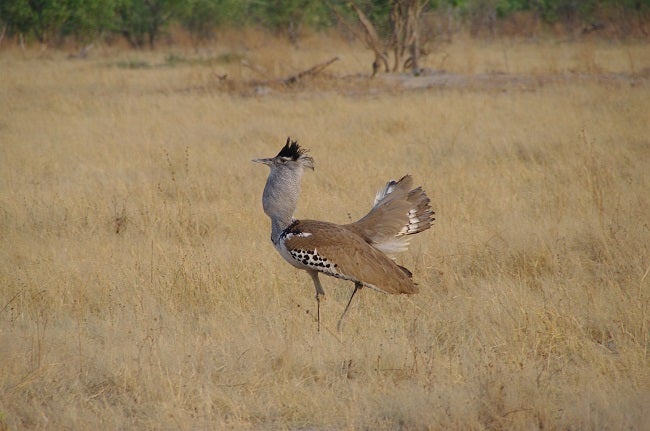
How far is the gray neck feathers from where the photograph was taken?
4309mm

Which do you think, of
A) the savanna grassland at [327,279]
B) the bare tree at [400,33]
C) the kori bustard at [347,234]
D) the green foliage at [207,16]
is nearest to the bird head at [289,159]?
the kori bustard at [347,234]

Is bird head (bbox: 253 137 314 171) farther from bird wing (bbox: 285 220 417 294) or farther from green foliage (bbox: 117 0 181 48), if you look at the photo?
green foliage (bbox: 117 0 181 48)

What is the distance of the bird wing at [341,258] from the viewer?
405 centimetres

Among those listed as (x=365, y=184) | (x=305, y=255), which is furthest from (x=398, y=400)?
(x=365, y=184)

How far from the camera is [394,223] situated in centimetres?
457

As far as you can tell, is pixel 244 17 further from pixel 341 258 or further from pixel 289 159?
pixel 341 258

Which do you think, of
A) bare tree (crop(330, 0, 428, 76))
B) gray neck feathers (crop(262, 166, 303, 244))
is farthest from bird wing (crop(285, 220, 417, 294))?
bare tree (crop(330, 0, 428, 76))

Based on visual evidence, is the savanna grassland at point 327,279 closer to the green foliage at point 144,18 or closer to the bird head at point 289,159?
the bird head at point 289,159

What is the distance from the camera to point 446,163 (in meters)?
7.94

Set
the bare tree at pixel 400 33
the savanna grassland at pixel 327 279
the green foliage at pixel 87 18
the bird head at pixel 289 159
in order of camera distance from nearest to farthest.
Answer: the savanna grassland at pixel 327 279
the bird head at pixel 289 159
the bare tree at pixel 400 33
the green foliage at pixel 87 18

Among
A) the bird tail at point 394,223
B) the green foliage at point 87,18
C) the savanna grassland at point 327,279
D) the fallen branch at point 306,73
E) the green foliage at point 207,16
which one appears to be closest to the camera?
the savanna grassland at point 327,279

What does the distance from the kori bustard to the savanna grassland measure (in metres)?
0.28

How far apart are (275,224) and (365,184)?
9.79 feet

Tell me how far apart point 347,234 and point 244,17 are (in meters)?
26.3
